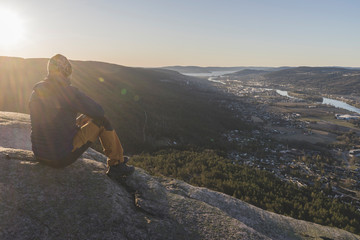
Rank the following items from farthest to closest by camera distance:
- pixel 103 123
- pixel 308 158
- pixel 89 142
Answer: pixel 308 158 → pixel 89 142 → pixel 103 123

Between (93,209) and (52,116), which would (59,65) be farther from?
(93,209)

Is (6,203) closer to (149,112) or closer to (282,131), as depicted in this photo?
(149,112)

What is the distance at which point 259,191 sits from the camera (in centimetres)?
1428

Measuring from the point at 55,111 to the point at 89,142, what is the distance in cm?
116

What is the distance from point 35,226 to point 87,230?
955 millimetres

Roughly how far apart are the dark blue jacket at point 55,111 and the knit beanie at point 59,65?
0.62 ft

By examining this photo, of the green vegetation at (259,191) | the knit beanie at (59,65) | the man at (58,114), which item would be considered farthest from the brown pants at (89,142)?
the green vegetation at (259,191)

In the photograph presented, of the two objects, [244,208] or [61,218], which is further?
[244,208]

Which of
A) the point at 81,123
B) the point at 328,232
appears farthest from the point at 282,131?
the point at 81,123

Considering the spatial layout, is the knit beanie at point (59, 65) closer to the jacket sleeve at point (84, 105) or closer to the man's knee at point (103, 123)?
the jacket sleeve at point (84, 105)

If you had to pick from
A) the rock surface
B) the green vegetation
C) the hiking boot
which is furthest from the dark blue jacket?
the green vegetation

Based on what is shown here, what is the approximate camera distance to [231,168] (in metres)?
19.1

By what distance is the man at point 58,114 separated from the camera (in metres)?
4.61

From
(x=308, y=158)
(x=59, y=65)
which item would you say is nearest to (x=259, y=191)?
(x=59, y=65)
